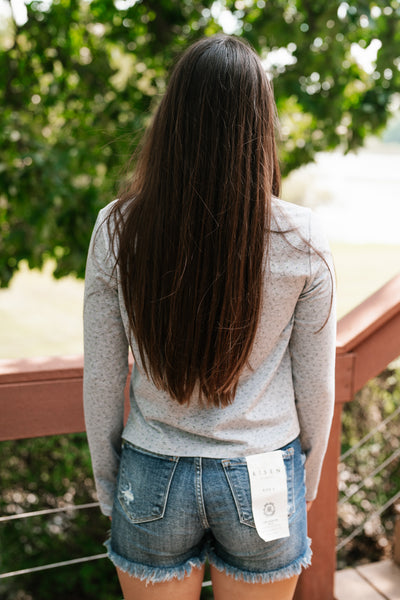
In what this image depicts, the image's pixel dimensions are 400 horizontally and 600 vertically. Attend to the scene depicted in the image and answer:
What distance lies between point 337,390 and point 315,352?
523 mm

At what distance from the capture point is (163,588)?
1.17m

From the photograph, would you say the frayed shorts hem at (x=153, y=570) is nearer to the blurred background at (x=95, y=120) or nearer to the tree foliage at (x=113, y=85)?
the blurred background at (x=95, y=120)

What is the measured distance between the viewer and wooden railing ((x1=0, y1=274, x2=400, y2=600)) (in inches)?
56.2

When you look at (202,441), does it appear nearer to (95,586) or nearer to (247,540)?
(247,540)

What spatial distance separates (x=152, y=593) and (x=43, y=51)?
3282 mm

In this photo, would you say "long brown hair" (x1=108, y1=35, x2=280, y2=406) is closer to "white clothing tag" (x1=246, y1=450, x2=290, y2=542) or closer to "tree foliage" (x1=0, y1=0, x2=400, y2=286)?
"white clothing tag" (x1=246, y1=450, x2=290, y2=542)

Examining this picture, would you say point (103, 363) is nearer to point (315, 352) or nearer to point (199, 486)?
point (199, 486)

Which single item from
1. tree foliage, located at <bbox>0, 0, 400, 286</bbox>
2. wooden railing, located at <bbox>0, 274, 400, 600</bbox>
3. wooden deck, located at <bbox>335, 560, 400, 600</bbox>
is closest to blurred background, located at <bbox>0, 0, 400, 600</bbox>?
tree foliage, located at <bbox>0, 0, 400, 286</bbox>

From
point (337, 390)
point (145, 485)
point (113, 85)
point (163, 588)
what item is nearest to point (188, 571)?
point (163, 588)

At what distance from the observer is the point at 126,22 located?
12.0 feet

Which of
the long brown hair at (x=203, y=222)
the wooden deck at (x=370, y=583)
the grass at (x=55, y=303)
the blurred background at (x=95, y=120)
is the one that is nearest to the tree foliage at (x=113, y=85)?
the blurred background at (x=95, y=120)

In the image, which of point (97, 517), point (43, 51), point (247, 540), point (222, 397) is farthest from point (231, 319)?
point (43, 51)

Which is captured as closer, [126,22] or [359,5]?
[359,5]

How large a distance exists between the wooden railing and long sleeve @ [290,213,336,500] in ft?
1.28
